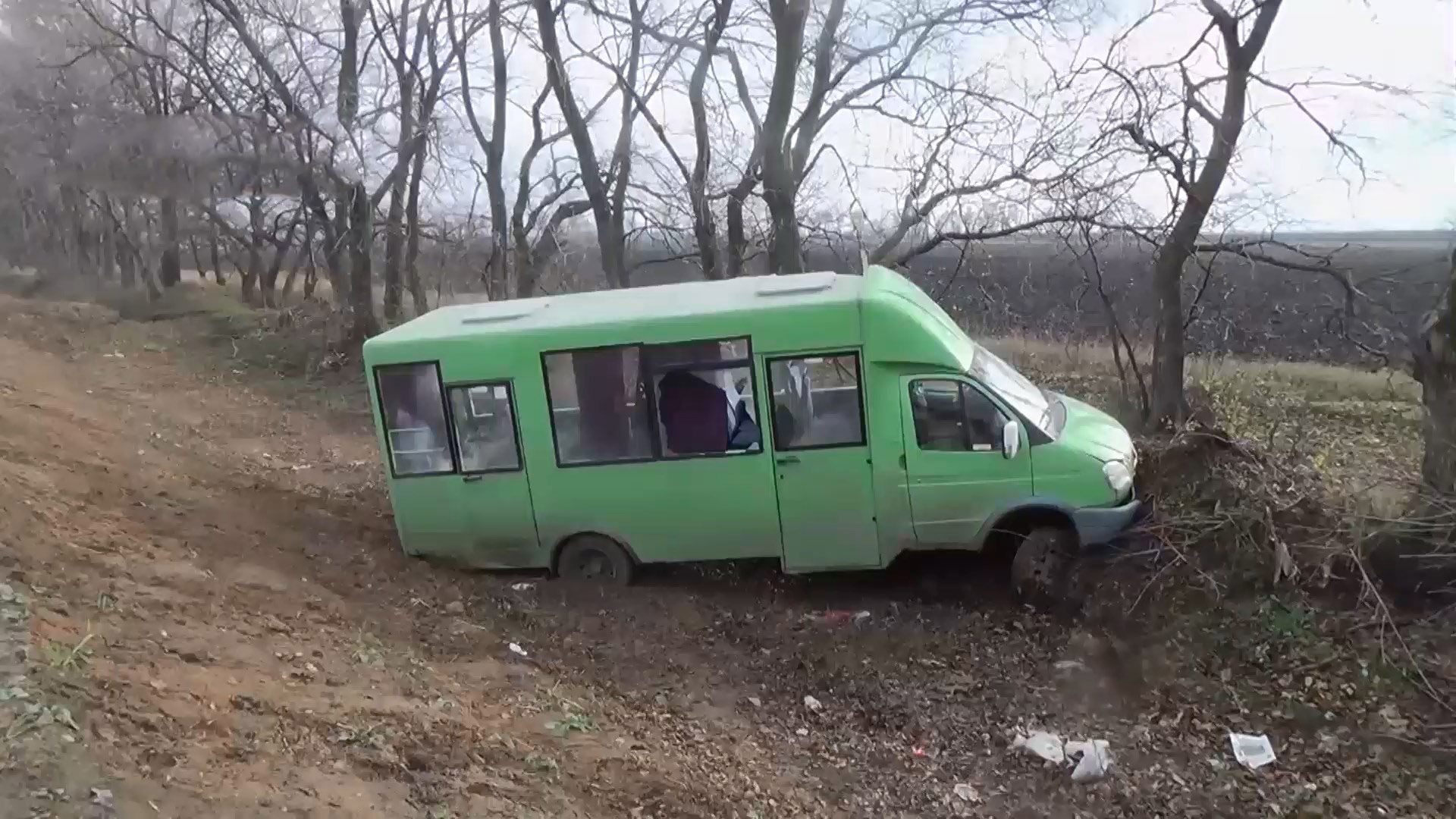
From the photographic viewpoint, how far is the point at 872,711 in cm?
605

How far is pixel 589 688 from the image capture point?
615cm

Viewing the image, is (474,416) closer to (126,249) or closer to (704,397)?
(704,397)

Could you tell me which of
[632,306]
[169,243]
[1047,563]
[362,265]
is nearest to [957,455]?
[1047,563]

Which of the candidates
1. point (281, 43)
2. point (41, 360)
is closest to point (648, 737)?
point (41, 360)

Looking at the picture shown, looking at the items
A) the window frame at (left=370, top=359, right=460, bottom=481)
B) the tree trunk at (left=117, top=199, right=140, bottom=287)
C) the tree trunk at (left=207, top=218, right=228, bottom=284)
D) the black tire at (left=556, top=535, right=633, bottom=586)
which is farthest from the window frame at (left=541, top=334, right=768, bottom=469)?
the tree trunk at (left=207, top=218, right=228, bottom=284)

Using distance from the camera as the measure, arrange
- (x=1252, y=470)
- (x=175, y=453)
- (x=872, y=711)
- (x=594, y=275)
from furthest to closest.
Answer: (x=594, y=275), (x=175, y=453), (x=1252, y=470), (x=872, y=711)

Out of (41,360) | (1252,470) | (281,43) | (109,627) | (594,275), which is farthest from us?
(594,275)

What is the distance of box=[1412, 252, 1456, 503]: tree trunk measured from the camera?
631 cm

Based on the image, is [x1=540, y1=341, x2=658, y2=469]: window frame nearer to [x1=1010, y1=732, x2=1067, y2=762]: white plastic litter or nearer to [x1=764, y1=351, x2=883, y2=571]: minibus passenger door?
[x1=764, y1=351, x2=883, y2=571]: minibus passenger door

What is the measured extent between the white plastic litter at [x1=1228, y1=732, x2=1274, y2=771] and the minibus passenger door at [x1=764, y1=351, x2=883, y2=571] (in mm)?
2723

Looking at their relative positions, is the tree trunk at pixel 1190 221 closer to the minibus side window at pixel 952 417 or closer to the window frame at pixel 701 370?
the minibus side window at pixel 952 417

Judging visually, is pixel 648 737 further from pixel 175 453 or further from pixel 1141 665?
pixel 175 453

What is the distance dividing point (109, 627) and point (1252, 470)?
757cm

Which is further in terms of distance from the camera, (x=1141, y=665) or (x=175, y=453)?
(x=175, y=453)
